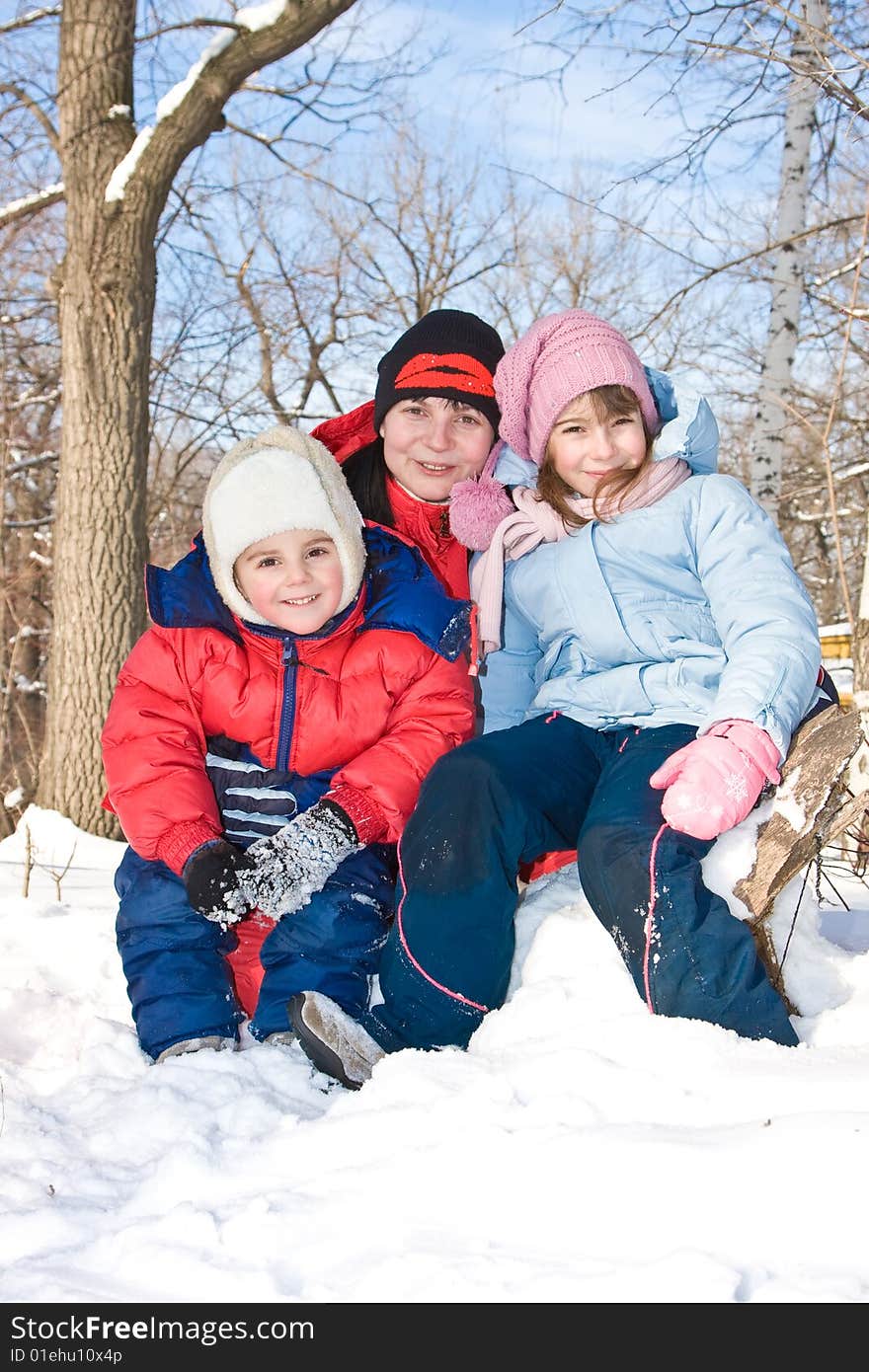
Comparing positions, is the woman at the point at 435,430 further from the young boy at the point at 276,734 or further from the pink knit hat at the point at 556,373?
the young boy at the point at 276,734

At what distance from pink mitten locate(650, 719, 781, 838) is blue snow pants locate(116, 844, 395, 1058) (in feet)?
2.66

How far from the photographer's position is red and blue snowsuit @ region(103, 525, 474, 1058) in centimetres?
233

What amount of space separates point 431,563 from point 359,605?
1.64 feet

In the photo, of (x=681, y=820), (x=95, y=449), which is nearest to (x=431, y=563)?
(x=681, y=820)

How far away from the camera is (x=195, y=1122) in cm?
184

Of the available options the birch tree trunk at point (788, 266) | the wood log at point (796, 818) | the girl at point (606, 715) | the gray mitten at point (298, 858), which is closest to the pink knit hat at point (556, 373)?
the girl at point (606, 715)

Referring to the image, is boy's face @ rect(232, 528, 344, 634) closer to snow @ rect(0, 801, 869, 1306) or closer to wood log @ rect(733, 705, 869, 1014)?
snow @ rect(0, 801, 869, 1306)

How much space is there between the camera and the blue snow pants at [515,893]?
1.81m

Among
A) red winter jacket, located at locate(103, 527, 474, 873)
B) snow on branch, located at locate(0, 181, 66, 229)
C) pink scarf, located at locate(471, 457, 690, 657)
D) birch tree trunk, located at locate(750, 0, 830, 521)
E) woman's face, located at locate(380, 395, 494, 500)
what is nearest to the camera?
red winter jacket, located at locate(103, 527, 474, 873)

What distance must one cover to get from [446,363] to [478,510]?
1.91ft

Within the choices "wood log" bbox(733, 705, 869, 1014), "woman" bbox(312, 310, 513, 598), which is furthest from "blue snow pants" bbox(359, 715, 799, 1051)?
"woman" bbox(312, 310, 513, 598)

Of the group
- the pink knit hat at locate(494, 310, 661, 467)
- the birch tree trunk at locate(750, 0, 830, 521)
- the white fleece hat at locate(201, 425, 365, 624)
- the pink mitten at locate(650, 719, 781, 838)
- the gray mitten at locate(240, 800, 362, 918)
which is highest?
the birch tree trunk at locate(750, 0, 830, 521)

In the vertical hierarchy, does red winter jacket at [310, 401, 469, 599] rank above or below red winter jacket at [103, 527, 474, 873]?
above

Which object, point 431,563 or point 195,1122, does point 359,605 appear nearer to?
point 431,563
